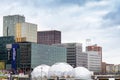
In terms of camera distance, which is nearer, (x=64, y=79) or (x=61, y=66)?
(x=64, y=79)

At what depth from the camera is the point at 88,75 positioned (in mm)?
193500

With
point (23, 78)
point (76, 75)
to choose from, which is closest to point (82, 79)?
point (76, 75)

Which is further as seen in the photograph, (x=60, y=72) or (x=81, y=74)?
(x=60, y=72)

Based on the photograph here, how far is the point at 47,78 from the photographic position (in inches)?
7441

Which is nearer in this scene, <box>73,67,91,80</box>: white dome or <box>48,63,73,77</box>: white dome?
<box>73,67,91,80</box>: white dome

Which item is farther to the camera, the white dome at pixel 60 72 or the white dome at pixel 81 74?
the white dome at pixel 60 72

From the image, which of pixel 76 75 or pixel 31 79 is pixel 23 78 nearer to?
pixel 31 79

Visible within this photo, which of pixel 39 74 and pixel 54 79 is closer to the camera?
pixel 54 79

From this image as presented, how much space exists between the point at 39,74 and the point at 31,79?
1064 centimetres

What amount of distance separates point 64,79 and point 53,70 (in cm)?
969

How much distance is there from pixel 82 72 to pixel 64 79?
36.1 ft

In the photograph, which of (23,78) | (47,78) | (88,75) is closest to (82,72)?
(88,75)

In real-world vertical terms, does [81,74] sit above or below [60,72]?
below

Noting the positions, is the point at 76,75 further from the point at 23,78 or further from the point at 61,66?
the point at 23,78
